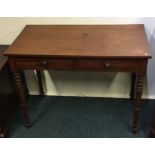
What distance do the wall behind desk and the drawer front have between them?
50 centimetres

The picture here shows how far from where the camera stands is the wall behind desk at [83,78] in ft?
6.41

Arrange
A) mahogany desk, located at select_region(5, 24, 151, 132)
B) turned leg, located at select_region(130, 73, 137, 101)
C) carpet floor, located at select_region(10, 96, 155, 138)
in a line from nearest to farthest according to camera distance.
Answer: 1. mahogany desk, located at select_region(5, 24, 151, 132)
2. carpet floor, located at select_region(10, 96, 155, 138)
3. turned leg, located at select_region(130, 73, 137, 101)

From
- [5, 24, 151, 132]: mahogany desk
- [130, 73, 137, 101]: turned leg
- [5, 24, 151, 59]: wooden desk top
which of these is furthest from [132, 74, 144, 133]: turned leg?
[130, 73, 137, 101]: turned leg

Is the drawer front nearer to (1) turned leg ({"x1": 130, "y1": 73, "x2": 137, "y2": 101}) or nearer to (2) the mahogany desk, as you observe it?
(2) the mahogany desk

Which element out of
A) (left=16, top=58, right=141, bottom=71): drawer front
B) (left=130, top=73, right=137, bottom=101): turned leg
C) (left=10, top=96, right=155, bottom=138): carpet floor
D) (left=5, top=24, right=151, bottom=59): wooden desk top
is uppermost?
(left=5, top=24, right=151, bottom=59): wooden desk top

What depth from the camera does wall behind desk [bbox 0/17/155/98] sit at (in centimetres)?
195

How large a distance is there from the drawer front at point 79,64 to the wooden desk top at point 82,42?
0.05 m

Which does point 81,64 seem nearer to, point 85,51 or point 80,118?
point 85,51

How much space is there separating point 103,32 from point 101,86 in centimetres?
58

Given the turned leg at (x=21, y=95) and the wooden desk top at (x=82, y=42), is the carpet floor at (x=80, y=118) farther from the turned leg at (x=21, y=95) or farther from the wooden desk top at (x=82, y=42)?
the wooden desk top at (x=82, y=42)

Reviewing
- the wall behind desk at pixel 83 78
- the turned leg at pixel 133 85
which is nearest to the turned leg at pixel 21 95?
the wall behind desk at pixel 83 78

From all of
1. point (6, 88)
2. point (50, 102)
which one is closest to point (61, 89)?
point (50, 102)

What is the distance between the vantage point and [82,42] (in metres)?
1.69
